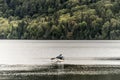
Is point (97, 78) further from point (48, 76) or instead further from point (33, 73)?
point (33, 73)

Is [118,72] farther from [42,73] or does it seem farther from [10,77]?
[10,77]

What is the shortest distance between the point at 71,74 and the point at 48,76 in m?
5.72

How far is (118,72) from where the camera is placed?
80562 millimetres

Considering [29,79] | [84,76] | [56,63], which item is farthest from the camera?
[56,63]

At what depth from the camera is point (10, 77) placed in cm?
7181

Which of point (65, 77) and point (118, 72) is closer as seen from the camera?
point (65, 77)

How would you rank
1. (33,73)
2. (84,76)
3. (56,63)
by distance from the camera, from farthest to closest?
1. (56,63)
2. (33,73)
3. (84,76)

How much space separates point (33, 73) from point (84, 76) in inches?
464

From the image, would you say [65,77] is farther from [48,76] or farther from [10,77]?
[10,77]

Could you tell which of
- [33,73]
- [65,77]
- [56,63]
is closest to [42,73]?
[33,73]

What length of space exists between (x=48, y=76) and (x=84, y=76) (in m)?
7.33

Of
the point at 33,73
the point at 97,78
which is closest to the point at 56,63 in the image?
the point at 33,73

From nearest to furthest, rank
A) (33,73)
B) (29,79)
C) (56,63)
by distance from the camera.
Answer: (29,79) → (33,73) → (56,63)

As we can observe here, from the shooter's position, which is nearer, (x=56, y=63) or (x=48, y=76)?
(x=48, y=76)
